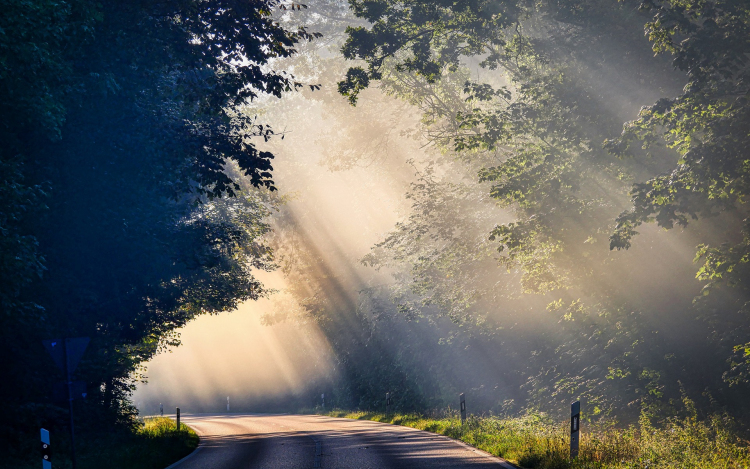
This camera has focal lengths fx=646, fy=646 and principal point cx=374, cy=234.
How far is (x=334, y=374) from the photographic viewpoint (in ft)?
146

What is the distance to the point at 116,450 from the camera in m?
14.6

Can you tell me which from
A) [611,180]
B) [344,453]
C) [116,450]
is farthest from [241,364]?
[344,453]

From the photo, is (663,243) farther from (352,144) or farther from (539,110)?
(352,144)

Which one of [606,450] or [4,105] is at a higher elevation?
[4,105]

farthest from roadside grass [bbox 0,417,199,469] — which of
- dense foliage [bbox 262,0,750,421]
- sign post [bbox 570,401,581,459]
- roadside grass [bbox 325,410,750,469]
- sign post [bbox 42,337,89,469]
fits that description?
dense foliage [bbox 262,0,750,421]

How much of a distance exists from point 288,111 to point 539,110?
5468cm

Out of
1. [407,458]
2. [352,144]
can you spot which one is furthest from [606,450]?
[352,144]

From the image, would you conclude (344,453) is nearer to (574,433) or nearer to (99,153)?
(574,433)

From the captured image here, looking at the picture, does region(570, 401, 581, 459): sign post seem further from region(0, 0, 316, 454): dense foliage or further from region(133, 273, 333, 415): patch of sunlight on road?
region(133, 273, 333, 415): patch of sunlight on road

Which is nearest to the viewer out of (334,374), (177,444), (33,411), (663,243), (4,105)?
(4,105)

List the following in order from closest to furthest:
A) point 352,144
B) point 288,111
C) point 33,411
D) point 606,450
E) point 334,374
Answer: point 606,450 < point 33,411 < point 352,144 < point 334,374 < point 288,111

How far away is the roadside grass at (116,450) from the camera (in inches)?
513

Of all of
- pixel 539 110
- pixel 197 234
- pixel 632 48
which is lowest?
pixel 197 234

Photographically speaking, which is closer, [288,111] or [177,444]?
[177,444]
